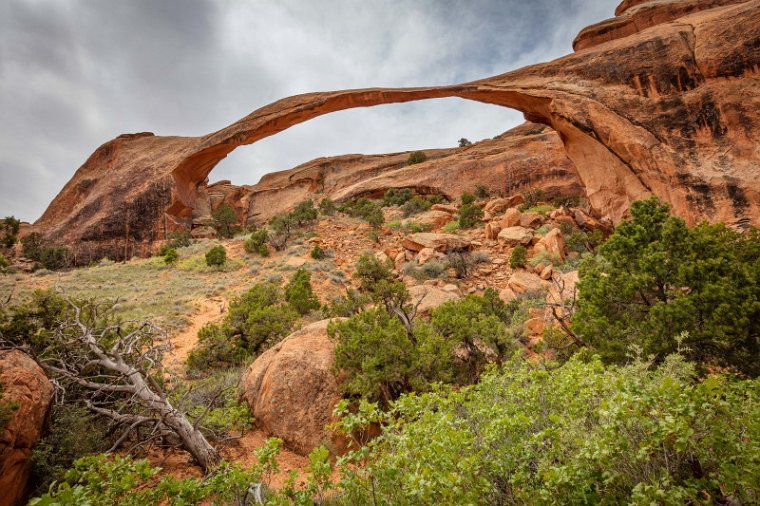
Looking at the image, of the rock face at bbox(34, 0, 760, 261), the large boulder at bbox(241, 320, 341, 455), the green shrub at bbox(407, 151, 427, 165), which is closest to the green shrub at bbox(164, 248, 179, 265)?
the rock face at bbox(34, 0, 760, 261)

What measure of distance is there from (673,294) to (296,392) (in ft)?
20.6

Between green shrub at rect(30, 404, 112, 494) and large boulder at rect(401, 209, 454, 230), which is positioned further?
large boulder at rect(401, 209, 454, 230)

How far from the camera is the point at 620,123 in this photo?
11852mm

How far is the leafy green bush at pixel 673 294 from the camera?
4453 millimetres

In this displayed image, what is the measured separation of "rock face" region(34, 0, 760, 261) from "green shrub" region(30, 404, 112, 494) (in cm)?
1451

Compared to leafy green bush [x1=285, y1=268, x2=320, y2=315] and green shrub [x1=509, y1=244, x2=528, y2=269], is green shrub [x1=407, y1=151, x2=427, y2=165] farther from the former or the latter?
leafy green bush [x1=285, y1=268, x2=320, y2=315]

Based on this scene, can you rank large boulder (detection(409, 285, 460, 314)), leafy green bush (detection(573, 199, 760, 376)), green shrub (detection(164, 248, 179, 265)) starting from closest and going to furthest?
leafy green bush (detection(573, 199, 760, 376)), large boulder (detection(409, 285, 460, 314)), green shrub (detection(164, 248, 179, 265))

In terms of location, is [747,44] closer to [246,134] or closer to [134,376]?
[134,376]

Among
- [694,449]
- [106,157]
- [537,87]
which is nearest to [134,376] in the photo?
[694,449]

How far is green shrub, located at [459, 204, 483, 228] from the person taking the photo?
738 inches

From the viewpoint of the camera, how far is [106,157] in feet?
83.0

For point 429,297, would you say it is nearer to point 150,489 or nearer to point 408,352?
point 408,352

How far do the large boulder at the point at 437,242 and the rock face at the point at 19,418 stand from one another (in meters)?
13.2

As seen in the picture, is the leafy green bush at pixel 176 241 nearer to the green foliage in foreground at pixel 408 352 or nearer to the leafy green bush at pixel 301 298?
the leafy green bush at pixel 301 298
